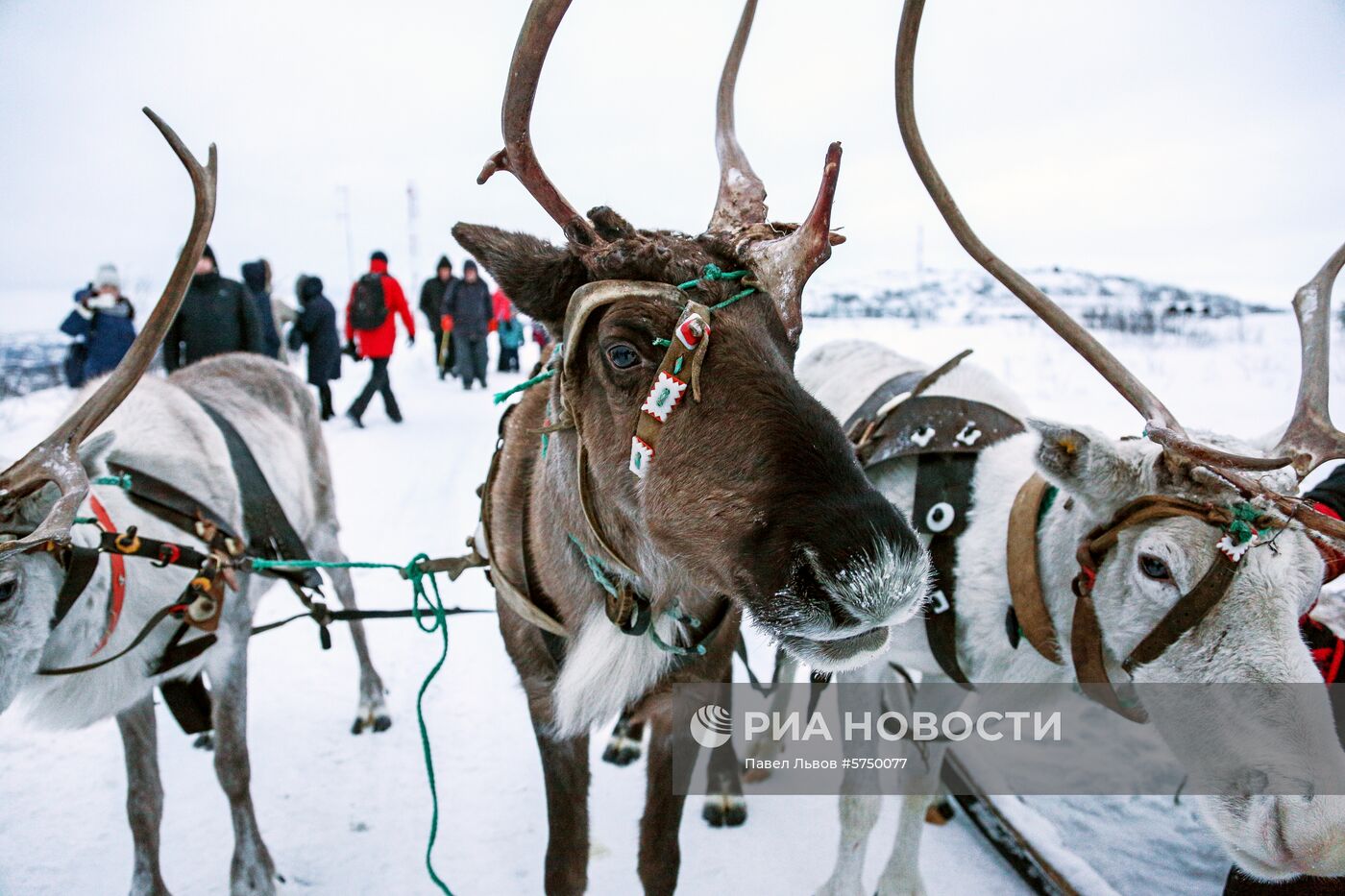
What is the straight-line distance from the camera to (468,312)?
12.6 m

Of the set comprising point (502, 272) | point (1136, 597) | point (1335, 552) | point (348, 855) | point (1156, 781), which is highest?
point (502, 272)

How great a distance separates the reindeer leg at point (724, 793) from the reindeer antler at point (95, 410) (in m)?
2.53

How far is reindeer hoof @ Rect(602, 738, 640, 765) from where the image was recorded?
3686 millimetres

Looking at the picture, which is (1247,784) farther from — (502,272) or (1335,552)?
(502,272)

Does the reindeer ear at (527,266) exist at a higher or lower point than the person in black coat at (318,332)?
higher

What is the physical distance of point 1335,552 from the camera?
187 cm

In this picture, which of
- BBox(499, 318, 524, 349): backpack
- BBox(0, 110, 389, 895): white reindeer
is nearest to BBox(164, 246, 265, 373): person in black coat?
BBox(0, 110, 389, 895): white reindeer

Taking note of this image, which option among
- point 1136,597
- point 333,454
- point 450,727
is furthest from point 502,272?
point 333,454

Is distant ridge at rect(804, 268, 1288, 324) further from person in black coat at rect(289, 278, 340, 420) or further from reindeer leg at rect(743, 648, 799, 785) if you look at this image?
reindeer leg at rect(743, 648, 799, 785)

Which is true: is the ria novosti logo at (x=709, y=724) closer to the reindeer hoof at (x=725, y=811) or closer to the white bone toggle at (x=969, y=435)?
the reindeer hoof at (x=725, y=811)

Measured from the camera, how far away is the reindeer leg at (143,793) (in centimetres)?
271

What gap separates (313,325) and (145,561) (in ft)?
27.1

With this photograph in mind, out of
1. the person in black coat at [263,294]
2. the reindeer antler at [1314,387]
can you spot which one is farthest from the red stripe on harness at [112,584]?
the person in black coat at [263,294]

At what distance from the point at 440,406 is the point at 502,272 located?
10.9 metres
